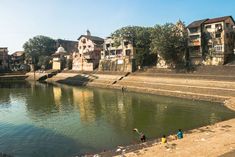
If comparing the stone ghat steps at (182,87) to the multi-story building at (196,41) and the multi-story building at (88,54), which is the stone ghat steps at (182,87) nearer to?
the multi-story building at (196,41)

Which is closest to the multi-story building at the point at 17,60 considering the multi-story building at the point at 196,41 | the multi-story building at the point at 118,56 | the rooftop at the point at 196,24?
the multi-story building at the point at 118,56

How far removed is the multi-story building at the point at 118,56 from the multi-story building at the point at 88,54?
15.2 ft

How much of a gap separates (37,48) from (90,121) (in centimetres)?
10930

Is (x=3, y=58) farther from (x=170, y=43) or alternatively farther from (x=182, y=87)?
(x=182, y=87)

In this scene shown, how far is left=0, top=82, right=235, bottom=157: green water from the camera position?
30.5 meters

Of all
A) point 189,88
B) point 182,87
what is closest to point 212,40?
point 182,87

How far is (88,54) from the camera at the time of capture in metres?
111

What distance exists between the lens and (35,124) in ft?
133

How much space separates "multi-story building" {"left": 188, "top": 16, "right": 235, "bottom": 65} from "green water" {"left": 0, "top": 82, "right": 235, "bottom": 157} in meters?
22.9

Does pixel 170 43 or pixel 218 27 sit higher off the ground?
pixel 218 27

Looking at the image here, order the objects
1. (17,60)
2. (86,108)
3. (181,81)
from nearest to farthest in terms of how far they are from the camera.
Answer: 1. (86,108)
2. (181,81)
3. (17,60)

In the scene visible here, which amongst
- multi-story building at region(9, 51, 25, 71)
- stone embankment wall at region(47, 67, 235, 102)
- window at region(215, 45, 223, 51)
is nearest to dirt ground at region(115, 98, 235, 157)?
stone embankment wall at region(47, 67, 235, 102)

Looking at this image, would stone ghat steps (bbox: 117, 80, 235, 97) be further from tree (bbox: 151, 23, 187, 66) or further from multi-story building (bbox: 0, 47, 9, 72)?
multi-story building (bbox: 0, 47, 9, 72)

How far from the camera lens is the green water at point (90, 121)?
30453 millimetres
